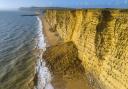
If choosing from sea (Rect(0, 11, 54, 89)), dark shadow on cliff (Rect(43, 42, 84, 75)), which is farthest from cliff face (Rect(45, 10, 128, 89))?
sea (Rect(0, 11, 54, 89))

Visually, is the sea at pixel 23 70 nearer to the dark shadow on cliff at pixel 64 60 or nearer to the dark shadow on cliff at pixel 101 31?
the dark shadow on cliff at pixel 64 60

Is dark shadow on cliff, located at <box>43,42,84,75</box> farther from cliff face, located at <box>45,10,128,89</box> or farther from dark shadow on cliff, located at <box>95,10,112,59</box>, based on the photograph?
dark shadow on cliff, located at <box>95,10,112,59</box>

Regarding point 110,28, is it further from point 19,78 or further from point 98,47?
point 19,78

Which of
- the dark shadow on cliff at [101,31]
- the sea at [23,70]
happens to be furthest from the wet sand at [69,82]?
the dark shadow on cliff at [101,31]

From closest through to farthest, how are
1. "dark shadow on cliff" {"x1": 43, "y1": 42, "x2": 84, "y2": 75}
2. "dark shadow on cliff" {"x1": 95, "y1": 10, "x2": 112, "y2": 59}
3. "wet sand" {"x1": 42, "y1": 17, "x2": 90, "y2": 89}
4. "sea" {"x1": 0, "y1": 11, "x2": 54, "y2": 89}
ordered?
"dark shadow on cliff" {"x1": 95, "y1": 10, "x2": 112, "y2": 59} → "wet sand" {"x1": 42, "y1": 17, "x2": 90, "y2": 89} → "sea" {"x1": 0, "y1": 11, "x2": 54, "y2": 89} → "dark shadow on cliff" {"x1": 43, "y1": 42, "x2": 84, "y2": 75}

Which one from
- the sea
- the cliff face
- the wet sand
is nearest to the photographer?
the cliff face

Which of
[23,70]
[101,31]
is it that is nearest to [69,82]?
[101,31]

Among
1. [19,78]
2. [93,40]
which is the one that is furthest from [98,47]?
[19,78]

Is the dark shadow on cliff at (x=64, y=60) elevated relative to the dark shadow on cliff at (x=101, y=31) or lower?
lower

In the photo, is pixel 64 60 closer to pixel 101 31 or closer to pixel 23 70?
pixel 23 70

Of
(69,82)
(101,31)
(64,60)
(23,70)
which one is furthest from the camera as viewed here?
(23,70)
